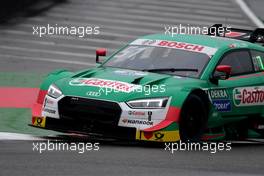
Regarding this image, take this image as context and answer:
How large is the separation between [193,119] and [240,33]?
429 centimetres

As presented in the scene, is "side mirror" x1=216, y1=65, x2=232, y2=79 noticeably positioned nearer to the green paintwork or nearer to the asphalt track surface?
the green paintwork

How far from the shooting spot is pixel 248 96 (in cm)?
1389

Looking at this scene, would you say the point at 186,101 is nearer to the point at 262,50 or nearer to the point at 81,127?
the point at 81,127

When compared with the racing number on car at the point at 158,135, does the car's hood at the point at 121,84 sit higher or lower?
higher

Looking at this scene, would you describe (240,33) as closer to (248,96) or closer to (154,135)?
(248,96)

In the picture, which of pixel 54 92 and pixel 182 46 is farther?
pixel 182 46

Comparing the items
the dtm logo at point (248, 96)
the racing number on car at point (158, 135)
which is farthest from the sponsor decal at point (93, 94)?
the dtm logo at point (248, 96)

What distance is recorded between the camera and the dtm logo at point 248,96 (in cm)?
1367

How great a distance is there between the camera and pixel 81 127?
12.3 meters

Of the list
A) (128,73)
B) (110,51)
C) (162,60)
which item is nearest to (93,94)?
(128,73)

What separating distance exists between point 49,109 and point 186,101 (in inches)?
65.3

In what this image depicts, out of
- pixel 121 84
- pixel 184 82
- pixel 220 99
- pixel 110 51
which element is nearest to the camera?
pixel 121 84

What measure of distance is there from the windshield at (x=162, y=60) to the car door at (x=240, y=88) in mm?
350

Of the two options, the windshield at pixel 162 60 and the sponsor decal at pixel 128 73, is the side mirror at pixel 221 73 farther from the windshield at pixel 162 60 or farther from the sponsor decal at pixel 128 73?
the sponsor decal at pixel 128 73
